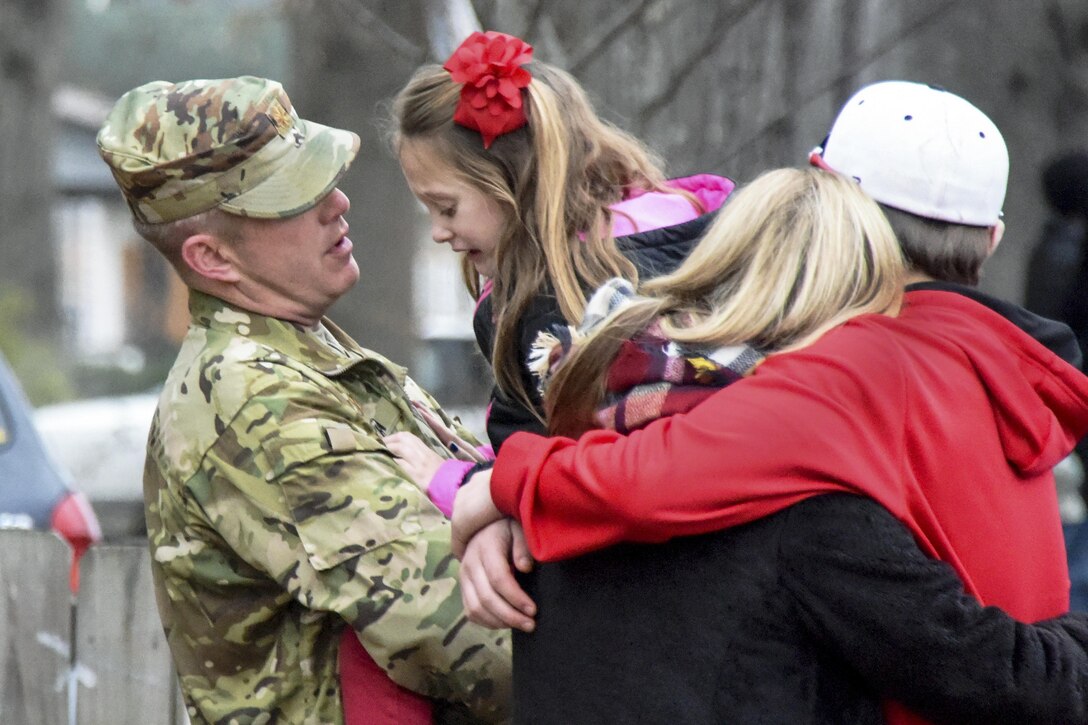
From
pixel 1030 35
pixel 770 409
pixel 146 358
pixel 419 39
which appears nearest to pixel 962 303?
pixel 770 409

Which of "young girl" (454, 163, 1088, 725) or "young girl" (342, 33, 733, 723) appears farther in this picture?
"young girl" (342, 33, 733, 723)

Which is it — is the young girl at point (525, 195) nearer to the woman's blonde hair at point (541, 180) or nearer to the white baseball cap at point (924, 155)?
the woman's blonde hair at point (541, 180)

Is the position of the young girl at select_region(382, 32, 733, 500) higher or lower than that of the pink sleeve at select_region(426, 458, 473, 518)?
higher

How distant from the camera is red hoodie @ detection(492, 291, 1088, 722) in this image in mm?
1582

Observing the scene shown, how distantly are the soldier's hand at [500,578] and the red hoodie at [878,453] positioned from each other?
0.06 metres

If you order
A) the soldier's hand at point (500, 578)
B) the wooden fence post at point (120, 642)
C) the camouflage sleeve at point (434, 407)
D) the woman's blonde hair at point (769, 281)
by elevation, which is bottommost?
the wooden fence post at point (120, 642)

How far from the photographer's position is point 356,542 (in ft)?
7.23

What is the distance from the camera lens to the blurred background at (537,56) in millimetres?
4766

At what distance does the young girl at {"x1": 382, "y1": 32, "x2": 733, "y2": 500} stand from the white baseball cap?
23.0 inches

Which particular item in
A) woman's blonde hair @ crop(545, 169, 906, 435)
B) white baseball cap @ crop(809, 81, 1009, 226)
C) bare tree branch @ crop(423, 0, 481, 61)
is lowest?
bare tree branch @ crop(423, 0, 481, 61)

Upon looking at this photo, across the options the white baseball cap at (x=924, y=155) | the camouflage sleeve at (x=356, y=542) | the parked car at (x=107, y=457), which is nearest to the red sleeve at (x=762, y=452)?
the white baseball cap at (x=924, y=155)

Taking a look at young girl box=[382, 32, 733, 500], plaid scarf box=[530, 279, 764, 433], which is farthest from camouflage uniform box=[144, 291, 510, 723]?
plaid scarf box=[530, 279, 764, 433]

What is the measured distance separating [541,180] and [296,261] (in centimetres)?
46

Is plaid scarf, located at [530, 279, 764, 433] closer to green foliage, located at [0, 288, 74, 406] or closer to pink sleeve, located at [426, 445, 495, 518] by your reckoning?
pink sleeve, located at [426, 445, 495, 518]
